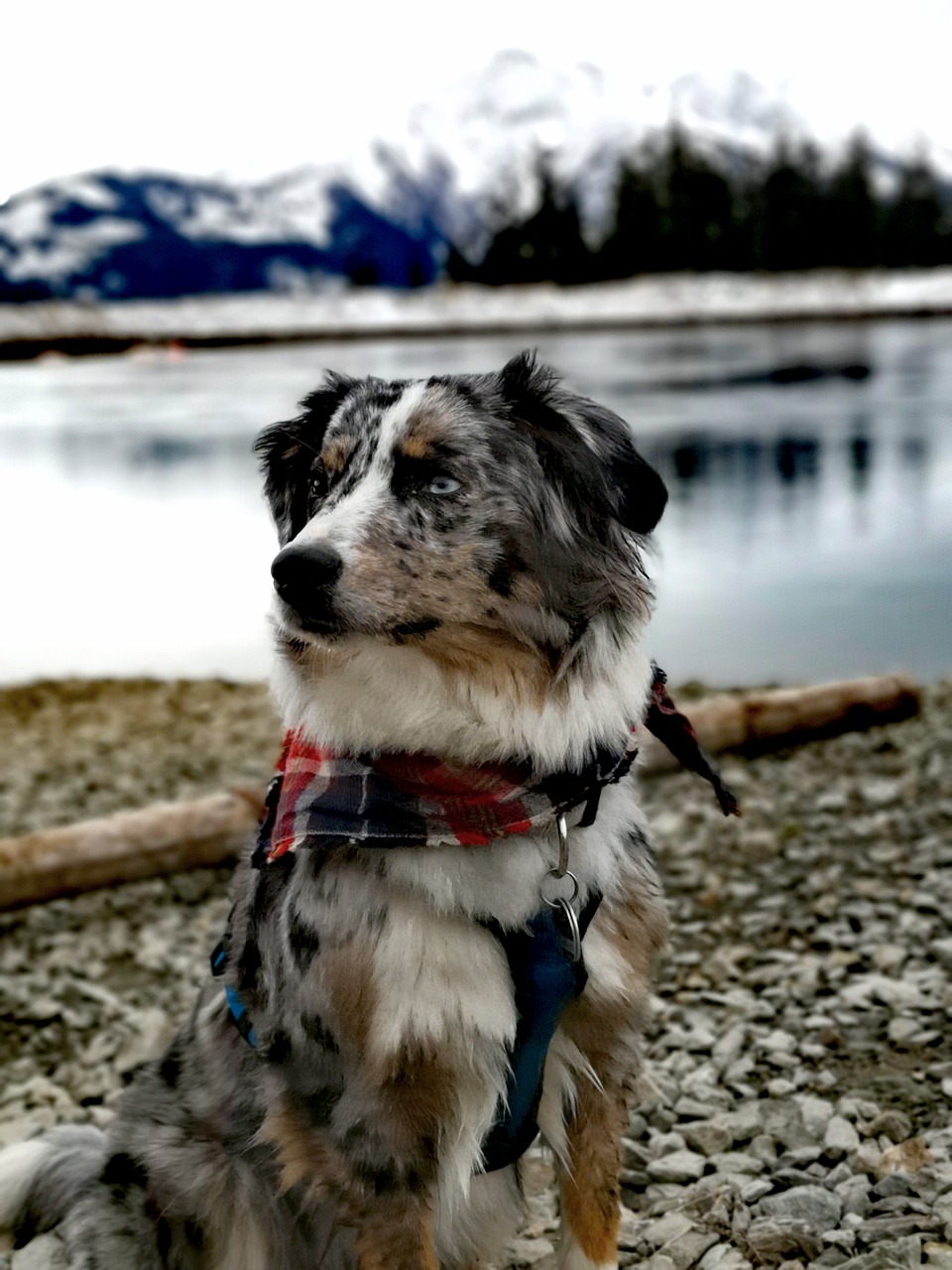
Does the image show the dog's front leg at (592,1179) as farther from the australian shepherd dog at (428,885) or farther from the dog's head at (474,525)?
the dog's head at (474,525)

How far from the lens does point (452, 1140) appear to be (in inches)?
108

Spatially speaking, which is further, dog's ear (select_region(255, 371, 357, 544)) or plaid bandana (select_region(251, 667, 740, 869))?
dog's ear (select_region(255, 371, 357, 544))

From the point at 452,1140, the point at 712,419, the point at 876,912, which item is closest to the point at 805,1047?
the point at 876,912

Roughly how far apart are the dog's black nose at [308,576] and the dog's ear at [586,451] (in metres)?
0.61

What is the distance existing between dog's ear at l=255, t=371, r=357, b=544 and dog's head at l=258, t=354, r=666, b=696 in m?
0.17

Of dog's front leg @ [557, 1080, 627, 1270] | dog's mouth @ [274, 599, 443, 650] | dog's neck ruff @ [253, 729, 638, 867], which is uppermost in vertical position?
dog's mouth @ [274, 599, 443, 650]

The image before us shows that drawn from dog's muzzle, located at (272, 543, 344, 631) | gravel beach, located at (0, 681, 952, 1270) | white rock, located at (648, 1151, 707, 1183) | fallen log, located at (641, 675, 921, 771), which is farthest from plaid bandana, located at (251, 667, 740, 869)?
fallen log, located at (641, 675, 921, 771)

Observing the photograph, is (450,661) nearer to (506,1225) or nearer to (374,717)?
(374,717)

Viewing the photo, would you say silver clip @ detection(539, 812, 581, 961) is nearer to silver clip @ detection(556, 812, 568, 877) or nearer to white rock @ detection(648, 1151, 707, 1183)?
silver clip @ detection(556, 812, 568, 877)

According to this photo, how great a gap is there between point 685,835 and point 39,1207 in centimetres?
411

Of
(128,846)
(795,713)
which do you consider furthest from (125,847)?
(795,713)

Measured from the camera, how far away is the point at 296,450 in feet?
10.7

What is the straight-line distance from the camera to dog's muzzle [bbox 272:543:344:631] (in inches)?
103

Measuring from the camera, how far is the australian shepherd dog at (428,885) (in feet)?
8.71
